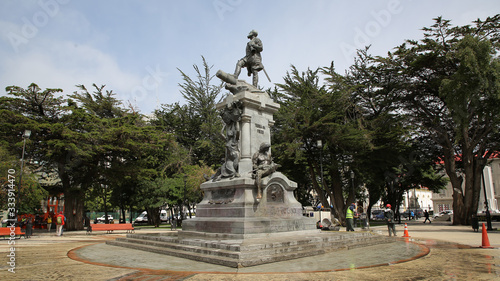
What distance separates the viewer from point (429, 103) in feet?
96.4

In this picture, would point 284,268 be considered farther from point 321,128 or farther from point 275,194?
point 321,128

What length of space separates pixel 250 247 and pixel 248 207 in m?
2.84

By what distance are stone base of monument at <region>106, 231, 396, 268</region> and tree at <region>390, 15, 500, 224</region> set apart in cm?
1421

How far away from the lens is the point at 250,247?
7797 millimetres

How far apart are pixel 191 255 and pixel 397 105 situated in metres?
26.5

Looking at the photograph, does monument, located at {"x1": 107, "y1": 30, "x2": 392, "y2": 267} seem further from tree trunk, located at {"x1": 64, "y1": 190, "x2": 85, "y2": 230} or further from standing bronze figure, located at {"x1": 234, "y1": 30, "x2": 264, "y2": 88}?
tree trunk, located at {"x1": 64, "y1": 190, "x2": 85, "y2": 230}

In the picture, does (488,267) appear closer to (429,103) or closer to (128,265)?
(128,265)

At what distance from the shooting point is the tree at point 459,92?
20.3 meters

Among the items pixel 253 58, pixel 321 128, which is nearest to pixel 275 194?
pixel 253 58

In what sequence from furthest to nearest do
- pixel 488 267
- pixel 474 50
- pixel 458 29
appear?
pixel 458 29
pixel 474 50
pixel 488 267

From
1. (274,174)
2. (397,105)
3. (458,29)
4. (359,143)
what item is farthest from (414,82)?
(274,174)

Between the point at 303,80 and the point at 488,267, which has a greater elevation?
the point at 303,80

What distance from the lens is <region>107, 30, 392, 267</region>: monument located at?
349 inches

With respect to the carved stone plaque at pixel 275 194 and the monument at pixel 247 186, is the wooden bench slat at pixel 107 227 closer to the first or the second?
the monument at pixel 247 186
